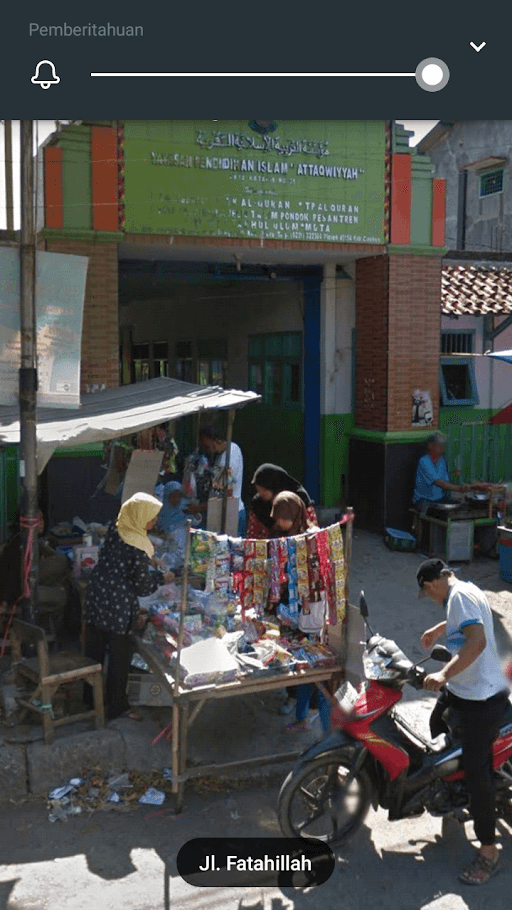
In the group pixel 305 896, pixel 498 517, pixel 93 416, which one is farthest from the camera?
pixel 498 517

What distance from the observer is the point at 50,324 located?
19.5 feet

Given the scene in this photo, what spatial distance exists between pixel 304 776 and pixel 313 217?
7.76 metres

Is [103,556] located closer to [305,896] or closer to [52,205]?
[305,896]

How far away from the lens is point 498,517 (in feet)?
34.4

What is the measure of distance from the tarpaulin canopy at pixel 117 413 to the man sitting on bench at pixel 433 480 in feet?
13.6

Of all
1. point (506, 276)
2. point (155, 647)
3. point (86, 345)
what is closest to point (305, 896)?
point (155, 647)

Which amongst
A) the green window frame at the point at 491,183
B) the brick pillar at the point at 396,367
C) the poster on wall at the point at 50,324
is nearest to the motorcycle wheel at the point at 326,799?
the poster on wall at the point at 50,324

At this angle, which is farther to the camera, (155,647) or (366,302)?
(366,302)

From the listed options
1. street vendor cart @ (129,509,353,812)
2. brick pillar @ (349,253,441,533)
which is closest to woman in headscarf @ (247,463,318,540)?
street vendor cart @ (129,509,353,812)

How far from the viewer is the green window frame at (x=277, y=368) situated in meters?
13.2

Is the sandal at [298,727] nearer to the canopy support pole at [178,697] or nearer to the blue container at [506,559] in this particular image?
the canopy support pole at [178,697]

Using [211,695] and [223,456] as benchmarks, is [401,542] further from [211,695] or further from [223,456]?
[211,695]

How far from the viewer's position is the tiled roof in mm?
11773

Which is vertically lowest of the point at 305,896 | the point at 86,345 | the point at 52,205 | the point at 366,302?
the point at 305,896
